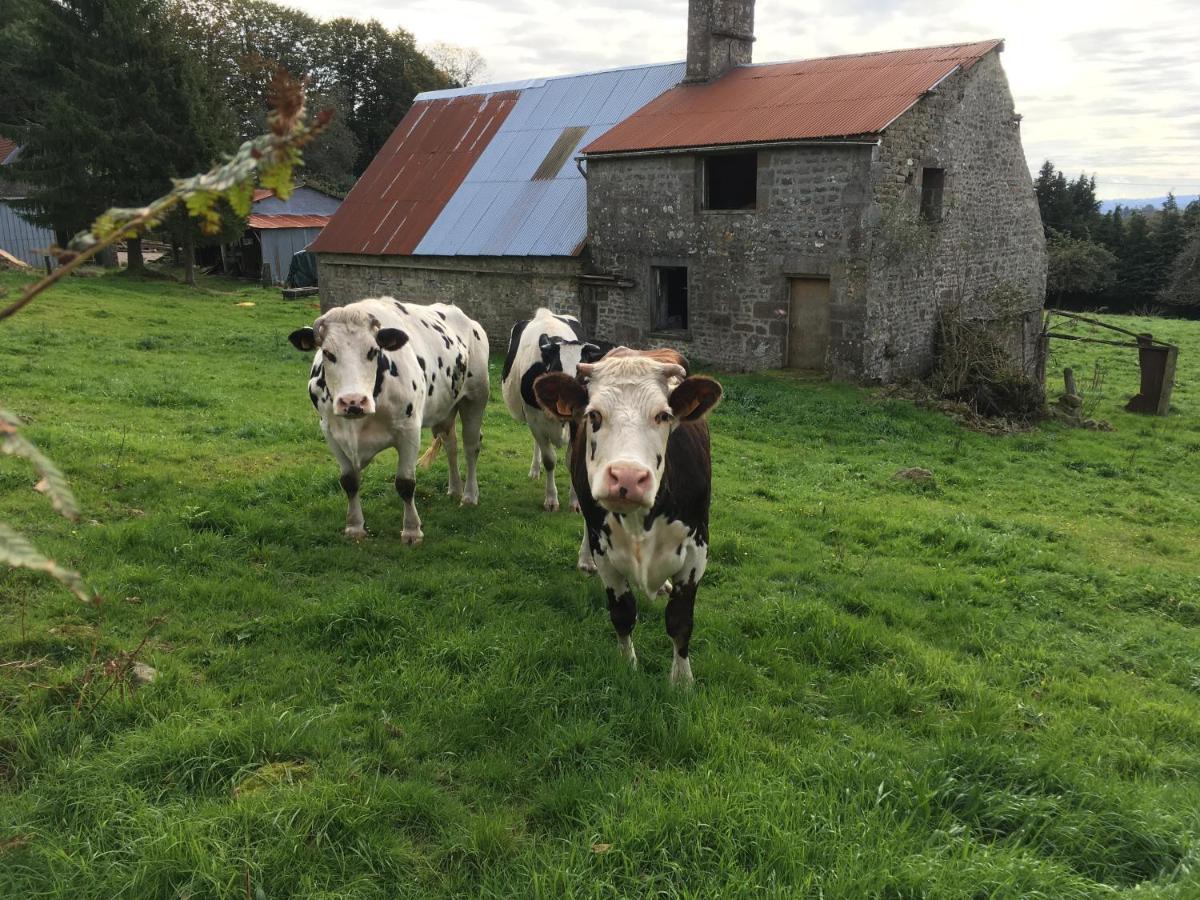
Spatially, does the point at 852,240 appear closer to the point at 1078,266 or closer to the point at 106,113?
the point at 106,113

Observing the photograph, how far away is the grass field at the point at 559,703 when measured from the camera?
10.1ft

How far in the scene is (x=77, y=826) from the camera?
3.16m

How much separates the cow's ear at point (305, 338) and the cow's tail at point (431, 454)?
7.30ft

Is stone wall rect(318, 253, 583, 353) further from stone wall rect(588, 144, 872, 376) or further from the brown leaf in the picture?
the brown leaf

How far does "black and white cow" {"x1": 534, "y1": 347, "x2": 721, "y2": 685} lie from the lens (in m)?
3.64

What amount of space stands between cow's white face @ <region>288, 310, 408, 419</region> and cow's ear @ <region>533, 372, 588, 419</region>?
212 cm

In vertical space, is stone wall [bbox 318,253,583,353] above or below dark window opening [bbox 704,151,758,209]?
below

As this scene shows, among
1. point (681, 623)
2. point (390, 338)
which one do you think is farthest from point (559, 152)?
point (681, 623)

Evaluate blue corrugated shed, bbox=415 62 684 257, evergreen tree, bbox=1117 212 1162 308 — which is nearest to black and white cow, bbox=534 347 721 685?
blue corrugated shed, bbox=415 62 684 257

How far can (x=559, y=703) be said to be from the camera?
13.9 feet

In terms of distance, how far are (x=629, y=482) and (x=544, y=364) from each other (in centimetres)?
383

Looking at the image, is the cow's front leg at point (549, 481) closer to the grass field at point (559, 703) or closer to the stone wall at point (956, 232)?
the grass field at point (559, 703)

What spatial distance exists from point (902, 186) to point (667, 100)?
22.3 feet

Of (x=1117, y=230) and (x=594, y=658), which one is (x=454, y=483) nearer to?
(x=594, y=658)
